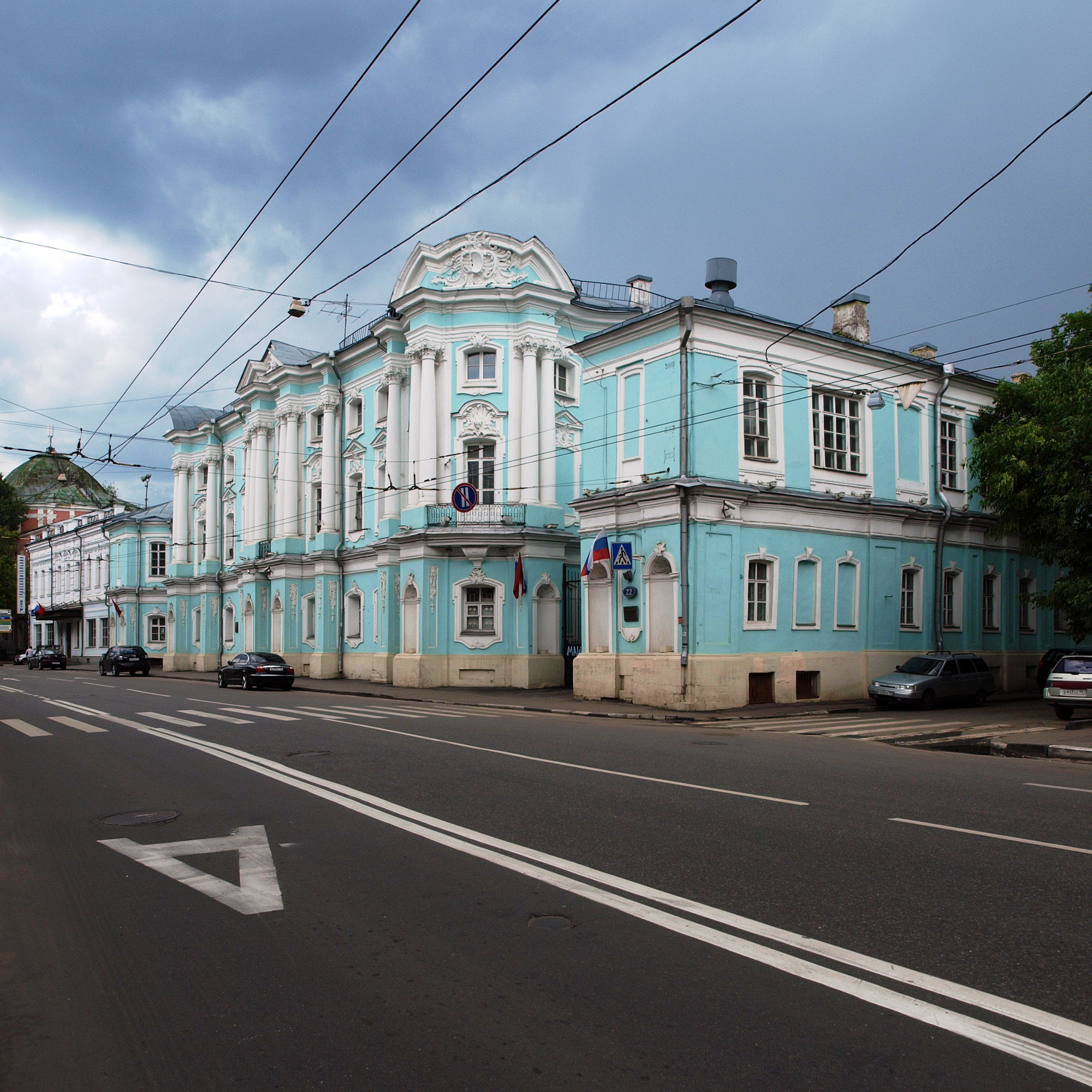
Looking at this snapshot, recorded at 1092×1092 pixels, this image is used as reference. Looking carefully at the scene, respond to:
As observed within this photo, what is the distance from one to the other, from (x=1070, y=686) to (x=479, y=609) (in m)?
18.1

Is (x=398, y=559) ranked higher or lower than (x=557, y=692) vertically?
higher

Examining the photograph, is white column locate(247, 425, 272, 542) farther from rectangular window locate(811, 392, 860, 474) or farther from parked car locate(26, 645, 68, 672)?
rectangular window locate(811, 392, 860, 474)

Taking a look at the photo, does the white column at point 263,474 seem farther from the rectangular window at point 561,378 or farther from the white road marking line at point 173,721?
the white road marking line at point 173,721

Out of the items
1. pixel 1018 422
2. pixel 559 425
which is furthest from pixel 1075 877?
pixel 559 425

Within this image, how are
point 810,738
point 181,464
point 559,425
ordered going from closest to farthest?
point 810,738, point 559,425, point 181,464

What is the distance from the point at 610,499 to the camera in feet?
85.4

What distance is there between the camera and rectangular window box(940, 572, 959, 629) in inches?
1196

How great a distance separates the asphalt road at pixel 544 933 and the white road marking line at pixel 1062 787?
0.28ft

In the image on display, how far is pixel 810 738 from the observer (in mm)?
17406

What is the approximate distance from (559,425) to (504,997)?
101ft

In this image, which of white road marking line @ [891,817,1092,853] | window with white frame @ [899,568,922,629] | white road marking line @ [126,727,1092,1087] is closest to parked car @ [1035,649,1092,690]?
window with white frame @ [899,568,922,629]

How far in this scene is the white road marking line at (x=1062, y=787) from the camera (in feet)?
35.7

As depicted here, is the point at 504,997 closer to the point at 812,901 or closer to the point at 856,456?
the point at 812,901

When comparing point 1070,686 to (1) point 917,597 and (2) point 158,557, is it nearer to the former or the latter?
(1) point 917,597
